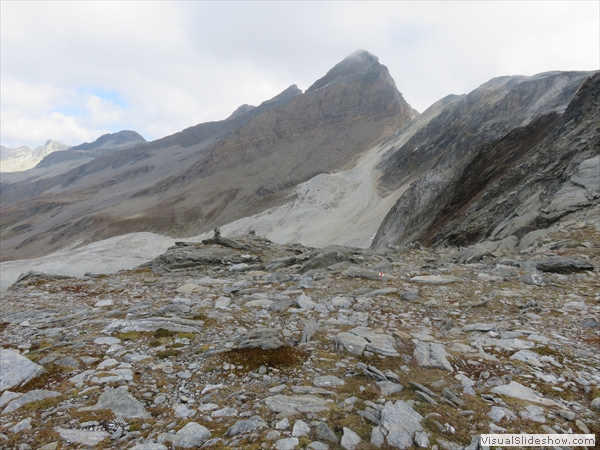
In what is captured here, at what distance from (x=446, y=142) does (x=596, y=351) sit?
68526 millimetres

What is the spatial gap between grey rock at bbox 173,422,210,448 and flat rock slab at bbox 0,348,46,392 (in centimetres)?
347

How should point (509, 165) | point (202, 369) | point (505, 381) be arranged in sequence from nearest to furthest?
1. point (505, 381)
2. point (202, 369)
3. point (509, 165)

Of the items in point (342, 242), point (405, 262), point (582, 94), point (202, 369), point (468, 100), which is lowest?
point (342, 242)

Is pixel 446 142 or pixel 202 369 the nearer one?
pixel 202 369

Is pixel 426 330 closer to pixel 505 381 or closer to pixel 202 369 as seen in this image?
pixel 505 381

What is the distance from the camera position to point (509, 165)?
28953 mm

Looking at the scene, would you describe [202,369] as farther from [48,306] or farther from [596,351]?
[48,306]

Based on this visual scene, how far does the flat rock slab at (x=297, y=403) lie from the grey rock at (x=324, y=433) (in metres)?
0.40

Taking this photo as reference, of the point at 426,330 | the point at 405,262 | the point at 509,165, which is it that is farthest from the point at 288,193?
the point at 426,330

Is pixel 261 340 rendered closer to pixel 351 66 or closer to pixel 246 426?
pixel 246 426

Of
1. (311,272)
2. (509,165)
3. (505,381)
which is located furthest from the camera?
(509,165)

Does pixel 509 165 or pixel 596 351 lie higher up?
pixel 509 165

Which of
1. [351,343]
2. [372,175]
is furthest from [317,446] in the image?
[372,175]

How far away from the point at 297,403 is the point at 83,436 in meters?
2.82
